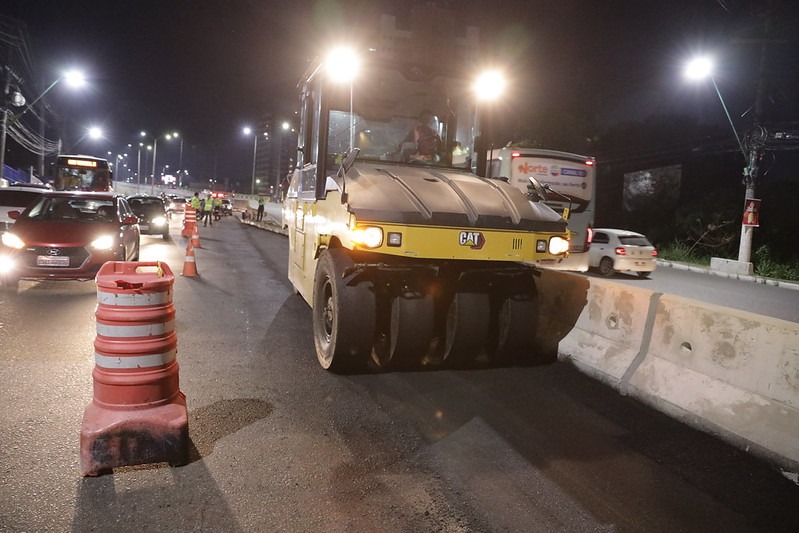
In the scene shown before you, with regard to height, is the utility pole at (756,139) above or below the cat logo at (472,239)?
above

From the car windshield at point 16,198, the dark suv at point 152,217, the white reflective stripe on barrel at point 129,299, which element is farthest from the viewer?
the dark suv at point 152,217

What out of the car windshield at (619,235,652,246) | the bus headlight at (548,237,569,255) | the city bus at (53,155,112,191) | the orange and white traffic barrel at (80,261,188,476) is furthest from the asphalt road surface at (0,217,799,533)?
the city bus at (53,155,112,191)

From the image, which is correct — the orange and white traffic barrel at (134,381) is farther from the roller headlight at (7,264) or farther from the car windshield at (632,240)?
the car windshield at (632,240)

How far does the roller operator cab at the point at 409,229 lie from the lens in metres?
5.20

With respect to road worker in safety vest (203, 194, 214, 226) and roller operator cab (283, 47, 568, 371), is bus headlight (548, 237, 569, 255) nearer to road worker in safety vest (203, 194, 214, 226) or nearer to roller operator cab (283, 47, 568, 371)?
roller operator cab (283, 47, 568, 371)

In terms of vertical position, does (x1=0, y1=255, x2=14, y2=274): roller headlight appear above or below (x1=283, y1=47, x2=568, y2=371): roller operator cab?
below

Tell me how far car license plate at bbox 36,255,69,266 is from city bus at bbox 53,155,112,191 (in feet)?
71.7

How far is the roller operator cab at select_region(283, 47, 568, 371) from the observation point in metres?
5.20

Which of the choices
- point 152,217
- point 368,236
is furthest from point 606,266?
point 152,217

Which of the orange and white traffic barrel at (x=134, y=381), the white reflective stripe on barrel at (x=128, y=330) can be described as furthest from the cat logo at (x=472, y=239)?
the white reflective stripe on barrel at (x=128, y=330)

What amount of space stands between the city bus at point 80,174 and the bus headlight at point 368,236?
28.4 meters

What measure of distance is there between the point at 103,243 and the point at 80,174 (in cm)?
2260

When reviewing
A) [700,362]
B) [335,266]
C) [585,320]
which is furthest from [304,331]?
[700,362]

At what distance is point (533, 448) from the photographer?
4.23 m
